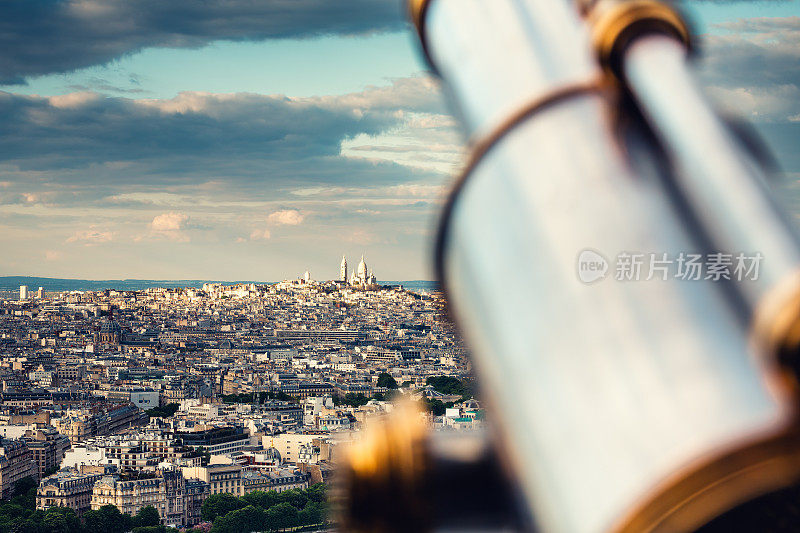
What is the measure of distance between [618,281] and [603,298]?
0.06 feet

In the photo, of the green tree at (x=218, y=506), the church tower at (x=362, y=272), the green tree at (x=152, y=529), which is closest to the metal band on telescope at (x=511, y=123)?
the green tree at (x=152, y=529)

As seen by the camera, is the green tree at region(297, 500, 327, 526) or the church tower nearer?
the green tree at region(297, 500, 327, 526)

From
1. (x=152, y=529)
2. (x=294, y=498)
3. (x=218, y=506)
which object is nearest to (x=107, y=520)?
(x=152, y=529)

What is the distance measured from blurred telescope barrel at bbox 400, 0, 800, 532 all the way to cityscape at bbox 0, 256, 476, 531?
0.69 ft

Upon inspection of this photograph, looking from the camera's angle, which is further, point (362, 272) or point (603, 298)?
point (362, 272)

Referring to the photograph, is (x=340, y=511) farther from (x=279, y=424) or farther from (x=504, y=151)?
(x=279, y=424)

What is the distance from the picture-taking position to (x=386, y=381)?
57.7m

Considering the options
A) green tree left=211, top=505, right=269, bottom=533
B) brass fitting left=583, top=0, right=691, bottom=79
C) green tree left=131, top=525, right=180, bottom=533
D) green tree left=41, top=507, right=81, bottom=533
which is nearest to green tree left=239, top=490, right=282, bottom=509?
green tree left=211, top=505, right=269, bottom=533

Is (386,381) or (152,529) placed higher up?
(386,381)

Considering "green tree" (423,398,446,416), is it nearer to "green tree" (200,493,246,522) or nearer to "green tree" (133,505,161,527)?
"green tree" (200,493,246,522)

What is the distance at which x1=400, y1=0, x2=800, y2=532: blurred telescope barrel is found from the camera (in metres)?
0.82

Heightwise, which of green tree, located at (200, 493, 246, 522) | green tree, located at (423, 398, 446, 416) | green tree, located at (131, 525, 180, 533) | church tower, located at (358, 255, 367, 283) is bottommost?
green tree, located at (131, 525, 180, 533)

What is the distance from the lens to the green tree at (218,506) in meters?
34.4

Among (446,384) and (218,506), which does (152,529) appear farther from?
(446,384)
